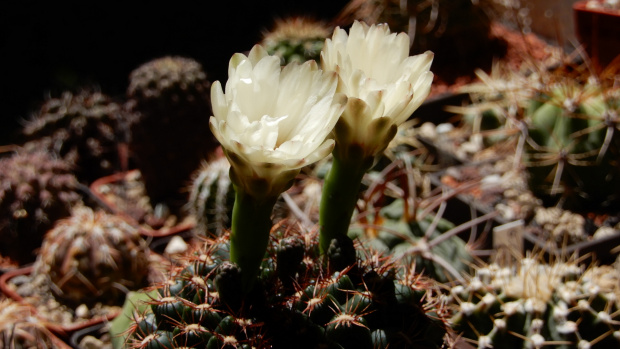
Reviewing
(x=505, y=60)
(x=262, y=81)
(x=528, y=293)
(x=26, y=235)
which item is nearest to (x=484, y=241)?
(x=528, y=293)

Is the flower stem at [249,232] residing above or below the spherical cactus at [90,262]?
above

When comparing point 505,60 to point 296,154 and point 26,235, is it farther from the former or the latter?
point 296,154

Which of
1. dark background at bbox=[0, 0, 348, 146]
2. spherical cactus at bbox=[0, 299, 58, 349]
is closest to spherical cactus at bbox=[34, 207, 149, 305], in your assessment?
spherical cactus at bbox=[0, 299, 58, 349]

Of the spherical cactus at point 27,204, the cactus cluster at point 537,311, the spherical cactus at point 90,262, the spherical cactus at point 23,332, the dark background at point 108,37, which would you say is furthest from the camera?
the dark background at point 108,37

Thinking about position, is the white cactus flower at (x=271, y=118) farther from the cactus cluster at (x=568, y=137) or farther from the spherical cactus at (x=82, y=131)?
the spherical cactus at (x=82, y=131)

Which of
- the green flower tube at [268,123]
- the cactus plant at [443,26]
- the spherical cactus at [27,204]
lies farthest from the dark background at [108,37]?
the green flower tube at [268,123]

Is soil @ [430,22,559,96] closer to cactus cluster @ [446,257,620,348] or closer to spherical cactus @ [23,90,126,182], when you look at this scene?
spherical cactus @ [23,90,126,182]
